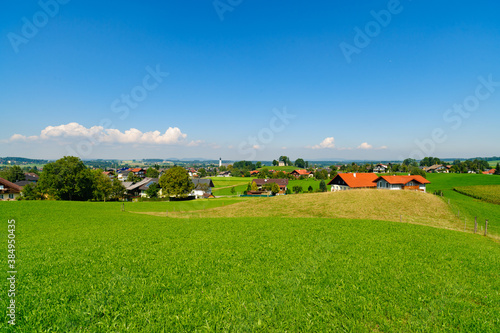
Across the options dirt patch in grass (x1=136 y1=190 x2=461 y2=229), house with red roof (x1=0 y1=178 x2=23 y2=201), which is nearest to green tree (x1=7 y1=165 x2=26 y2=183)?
house with red roof (x1=0 y1=178 x2=23 y2=201)

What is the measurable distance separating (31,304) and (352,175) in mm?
69052

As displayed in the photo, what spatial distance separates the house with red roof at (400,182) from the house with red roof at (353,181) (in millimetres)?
2018

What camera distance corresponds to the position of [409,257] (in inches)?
457

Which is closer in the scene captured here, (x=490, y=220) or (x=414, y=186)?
(x=490, y=220)

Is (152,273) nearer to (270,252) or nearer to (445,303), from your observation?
(270,252)

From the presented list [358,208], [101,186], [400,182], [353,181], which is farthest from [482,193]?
[101,186]

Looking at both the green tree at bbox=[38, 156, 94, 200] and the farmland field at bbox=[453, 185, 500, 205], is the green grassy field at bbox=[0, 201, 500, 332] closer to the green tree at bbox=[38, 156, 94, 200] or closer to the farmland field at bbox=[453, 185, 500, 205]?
the green tree at bbox=[38, 156, 94, 200]

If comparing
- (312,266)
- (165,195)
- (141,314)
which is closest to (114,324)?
(141,314)

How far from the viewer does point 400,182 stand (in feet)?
197

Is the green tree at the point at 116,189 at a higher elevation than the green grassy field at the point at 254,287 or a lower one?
lower

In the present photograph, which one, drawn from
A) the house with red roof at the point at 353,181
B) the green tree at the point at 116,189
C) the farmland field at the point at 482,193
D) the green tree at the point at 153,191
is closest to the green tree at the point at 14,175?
the green tree at the point at 116,189

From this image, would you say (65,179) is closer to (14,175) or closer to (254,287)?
(254,287)

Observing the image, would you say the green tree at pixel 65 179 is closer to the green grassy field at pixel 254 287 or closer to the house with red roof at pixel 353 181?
the green grassy field at pixel 254 287

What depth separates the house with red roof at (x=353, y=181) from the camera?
60316mm
